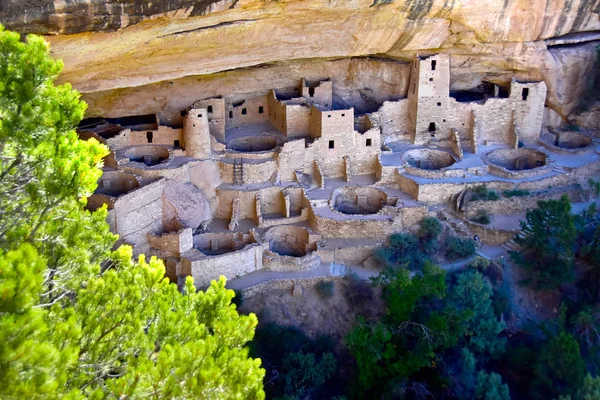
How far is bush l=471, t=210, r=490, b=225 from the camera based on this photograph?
13.8m

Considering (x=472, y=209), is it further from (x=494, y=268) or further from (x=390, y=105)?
(x=390, y=105)

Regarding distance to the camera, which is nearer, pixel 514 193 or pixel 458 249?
pixel 458 249

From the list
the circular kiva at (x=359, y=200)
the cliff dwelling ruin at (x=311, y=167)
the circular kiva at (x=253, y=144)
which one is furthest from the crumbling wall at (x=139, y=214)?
the circular kiva at (x=359, y=200)

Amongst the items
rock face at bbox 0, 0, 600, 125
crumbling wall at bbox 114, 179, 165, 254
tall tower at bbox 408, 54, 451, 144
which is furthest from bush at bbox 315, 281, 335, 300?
tall tower at bbox 408, 54, 451, 144

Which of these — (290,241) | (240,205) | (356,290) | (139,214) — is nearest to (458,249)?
(356,290)

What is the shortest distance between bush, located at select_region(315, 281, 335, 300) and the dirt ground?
6 centimetres

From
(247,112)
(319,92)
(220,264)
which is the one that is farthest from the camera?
(247,112)

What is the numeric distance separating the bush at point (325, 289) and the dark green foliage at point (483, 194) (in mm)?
3809

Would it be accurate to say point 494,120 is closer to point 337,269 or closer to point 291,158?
point 291,158

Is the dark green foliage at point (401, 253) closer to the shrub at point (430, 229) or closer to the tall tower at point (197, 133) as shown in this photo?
the shrub at point (430, 229)

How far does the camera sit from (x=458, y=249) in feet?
43.7

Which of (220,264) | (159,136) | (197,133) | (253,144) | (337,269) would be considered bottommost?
(337,269)

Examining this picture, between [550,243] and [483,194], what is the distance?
69.9 inches

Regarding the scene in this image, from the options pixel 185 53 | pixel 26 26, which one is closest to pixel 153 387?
pixel 26 26
